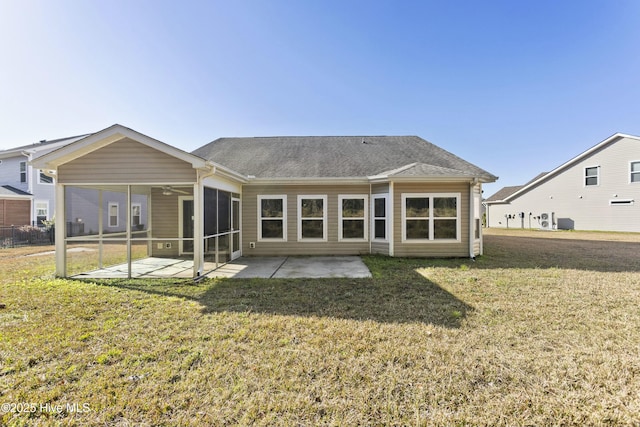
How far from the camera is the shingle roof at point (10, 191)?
14.7 m

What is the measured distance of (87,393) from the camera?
2.36 meters

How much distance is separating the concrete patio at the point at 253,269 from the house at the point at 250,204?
0.41 metres

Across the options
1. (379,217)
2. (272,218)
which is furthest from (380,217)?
(272,218)

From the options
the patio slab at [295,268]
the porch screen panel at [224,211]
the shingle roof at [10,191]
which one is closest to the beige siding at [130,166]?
the porch screen panel at [224,211]

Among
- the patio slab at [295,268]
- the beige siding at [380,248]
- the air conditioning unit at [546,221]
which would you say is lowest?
the patio slab at [295,268]

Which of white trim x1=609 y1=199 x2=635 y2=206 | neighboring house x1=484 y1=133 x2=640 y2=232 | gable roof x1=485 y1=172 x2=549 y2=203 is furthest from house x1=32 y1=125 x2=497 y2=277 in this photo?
gable roof x1=485 y1=172 x2=549 y2=203

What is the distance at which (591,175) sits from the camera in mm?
19484

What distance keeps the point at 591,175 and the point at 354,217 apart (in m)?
21.6

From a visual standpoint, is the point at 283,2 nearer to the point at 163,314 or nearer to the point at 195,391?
the point at 163,314

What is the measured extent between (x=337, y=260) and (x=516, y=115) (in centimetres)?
1699

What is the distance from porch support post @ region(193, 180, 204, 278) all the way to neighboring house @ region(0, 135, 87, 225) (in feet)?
51.9

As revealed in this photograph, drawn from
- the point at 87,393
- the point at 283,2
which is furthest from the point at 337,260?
the point at 283,2

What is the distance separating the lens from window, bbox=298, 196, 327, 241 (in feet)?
32.1

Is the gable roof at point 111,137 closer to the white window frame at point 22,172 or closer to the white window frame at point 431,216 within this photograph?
the white window frame at point 431,216
